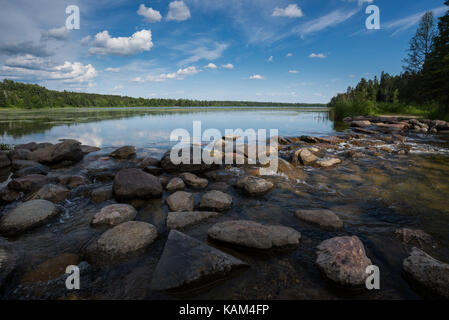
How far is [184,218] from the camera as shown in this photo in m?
4.58

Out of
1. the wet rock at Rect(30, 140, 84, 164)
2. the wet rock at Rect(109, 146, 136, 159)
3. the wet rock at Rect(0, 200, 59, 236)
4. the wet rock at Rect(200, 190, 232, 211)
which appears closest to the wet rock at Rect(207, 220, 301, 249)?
the wet rock at Rect(200, 190, 232, 211)

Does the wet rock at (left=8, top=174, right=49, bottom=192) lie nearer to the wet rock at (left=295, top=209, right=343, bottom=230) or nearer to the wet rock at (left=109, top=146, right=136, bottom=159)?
the wet rock at (left=109, top=146, right=136, bottom=159)

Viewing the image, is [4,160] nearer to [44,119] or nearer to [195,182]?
[195,182]

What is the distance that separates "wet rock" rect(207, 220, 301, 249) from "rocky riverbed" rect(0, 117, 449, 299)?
0.06 feet

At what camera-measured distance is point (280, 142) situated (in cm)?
1534

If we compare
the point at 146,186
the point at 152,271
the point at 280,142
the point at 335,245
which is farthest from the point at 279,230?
the point at 280,142

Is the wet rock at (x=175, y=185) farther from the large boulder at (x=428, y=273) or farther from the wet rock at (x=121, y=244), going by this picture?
the large boulder at (x=428, y=273)

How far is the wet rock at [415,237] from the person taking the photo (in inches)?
146

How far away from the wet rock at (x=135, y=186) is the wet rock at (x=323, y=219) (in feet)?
13.4

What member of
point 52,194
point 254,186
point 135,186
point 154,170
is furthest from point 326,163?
point 52,194

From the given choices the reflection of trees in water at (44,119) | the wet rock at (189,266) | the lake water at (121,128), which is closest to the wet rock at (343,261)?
the wet rock at (189,266)

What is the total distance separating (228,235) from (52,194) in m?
5.20

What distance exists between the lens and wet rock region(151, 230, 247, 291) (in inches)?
111
